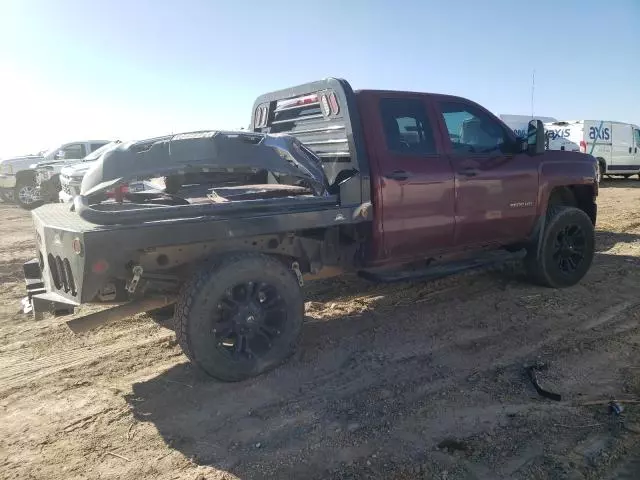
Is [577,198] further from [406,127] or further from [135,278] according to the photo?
[135,278]

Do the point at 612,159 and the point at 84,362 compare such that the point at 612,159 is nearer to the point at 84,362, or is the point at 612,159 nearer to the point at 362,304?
the point at 362,304

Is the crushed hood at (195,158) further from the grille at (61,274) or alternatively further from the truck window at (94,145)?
the truck window at (94,145)

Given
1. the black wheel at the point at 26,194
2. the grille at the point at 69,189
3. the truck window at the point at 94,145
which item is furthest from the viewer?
the truck window at the point at 94,145

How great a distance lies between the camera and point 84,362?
4.07 metres

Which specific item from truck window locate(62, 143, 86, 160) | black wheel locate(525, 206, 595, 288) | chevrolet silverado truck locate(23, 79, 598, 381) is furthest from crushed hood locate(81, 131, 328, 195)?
truck window locate(62, 143, 86, 160)

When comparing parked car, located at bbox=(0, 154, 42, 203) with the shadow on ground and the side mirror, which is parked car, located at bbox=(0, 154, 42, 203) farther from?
the side mirror

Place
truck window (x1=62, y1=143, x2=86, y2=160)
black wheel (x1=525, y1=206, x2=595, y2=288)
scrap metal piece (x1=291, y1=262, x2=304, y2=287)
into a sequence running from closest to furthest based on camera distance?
scrap metal piece (x1=291, y1=262, x2=304, y2=287)
black wheel (x1=525, y1=206, x2=595, y2=288)
truck window (x1=62, y1=143, x2=86, y2=160)

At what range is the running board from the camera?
454 cm

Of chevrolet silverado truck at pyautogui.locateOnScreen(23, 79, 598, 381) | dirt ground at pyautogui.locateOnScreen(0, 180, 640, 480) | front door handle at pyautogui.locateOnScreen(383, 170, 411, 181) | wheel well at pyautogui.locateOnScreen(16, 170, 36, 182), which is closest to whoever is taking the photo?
dirt ground at pyautogui.locateOnScreen(0, 180, 640, 480)

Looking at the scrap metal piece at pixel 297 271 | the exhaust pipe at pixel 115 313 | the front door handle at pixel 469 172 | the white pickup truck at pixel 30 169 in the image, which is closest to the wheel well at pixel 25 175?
the white pickup truck at pixel 30 169

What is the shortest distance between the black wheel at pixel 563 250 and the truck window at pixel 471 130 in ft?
3.75

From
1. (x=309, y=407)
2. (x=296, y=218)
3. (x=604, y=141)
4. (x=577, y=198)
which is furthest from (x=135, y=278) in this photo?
(x=604, y=141)

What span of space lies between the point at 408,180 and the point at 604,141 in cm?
1690

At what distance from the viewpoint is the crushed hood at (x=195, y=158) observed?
11.8 ft
